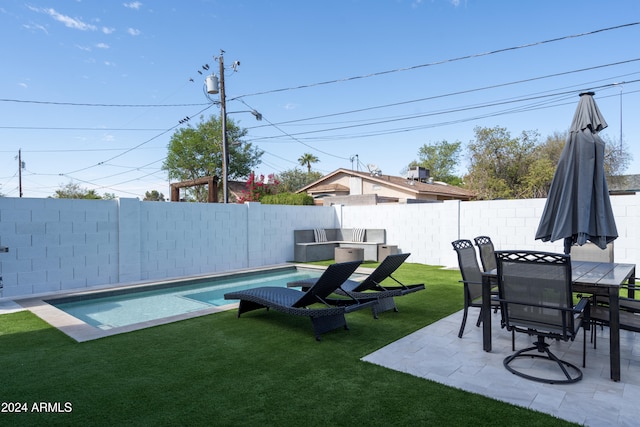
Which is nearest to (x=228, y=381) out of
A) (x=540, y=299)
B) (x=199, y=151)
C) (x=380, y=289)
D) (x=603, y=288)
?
(x=540, y=299)

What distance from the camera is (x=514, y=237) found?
10.6 metres

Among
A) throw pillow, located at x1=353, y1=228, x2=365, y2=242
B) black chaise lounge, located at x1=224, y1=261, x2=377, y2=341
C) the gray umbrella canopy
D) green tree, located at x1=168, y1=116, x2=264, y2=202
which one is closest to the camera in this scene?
the gray umbrella canopy

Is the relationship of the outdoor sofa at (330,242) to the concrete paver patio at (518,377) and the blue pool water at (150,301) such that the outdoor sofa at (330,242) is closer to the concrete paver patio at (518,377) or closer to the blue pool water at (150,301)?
the blue pool water at (150,301)

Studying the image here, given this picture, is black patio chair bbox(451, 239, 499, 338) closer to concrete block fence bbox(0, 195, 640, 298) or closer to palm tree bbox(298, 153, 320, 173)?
concrete block fence bbox(0, 195, 640, 298)

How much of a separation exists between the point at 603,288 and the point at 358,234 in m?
10.6

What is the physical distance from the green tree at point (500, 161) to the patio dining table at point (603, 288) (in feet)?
73.8

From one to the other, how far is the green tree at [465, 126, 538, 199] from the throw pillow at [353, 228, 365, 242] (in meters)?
15.4

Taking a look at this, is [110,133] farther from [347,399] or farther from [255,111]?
[347,399]

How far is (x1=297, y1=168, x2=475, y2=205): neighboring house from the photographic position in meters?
22.6

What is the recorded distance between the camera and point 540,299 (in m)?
3.50

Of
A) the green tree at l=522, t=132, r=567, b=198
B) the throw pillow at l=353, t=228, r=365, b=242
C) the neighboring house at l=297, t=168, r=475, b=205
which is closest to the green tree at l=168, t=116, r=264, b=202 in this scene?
the neighboring house at l=297, t=168, r=475, b=205

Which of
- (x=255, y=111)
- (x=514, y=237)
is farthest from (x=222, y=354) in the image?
(x=255, y=111)

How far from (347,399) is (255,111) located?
51.6 ft

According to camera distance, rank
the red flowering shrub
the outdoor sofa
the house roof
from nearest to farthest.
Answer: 1. the outdoor sofa
2. the red flowering shrub
3. the house roof
